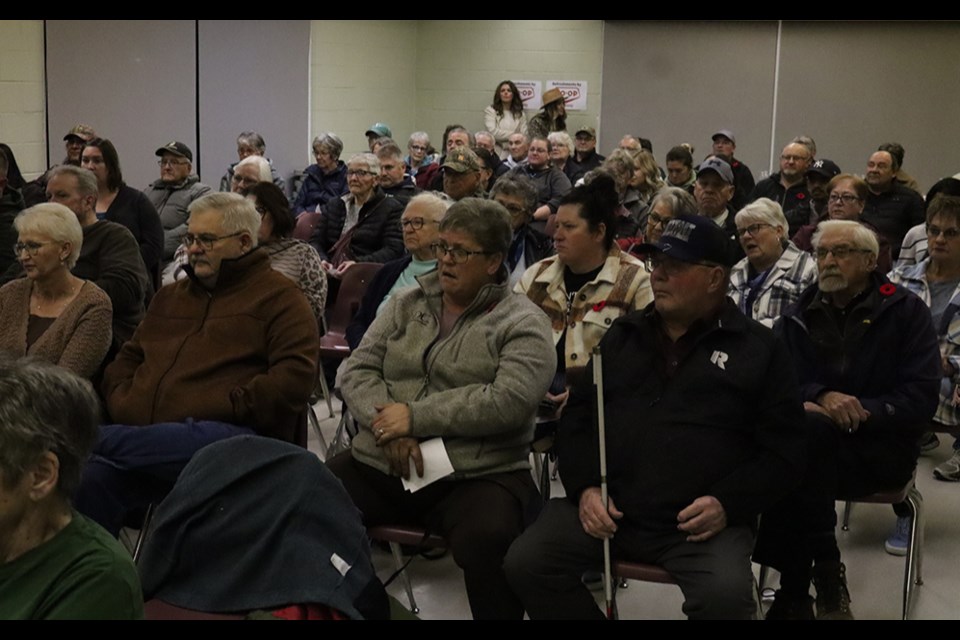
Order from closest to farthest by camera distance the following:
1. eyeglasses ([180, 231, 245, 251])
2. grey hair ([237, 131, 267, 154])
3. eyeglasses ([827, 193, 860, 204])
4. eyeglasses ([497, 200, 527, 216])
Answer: eyeglasses ([180, 231, 245, 251])
eyeglasses ([497, 200, 527, 216])
eyeglasses ([827, 193, 860, 204])
grey hair ([237, 131, 267, 154])

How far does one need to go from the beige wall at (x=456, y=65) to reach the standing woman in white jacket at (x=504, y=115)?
0.51 meters

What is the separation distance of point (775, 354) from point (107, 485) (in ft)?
5.76

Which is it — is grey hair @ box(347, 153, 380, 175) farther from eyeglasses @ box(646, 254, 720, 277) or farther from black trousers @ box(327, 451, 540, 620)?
eyeglasses @ box(646, 254, 720, 277)

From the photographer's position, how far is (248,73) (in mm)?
9789

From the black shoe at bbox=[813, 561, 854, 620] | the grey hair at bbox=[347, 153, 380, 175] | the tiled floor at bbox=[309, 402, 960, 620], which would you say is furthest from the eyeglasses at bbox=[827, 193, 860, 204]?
the black shoe at bbox=[813, 561, 854, 620]

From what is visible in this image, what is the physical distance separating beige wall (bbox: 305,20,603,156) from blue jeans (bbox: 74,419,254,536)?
8.53 metres

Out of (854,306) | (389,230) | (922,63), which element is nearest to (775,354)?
(854,306)

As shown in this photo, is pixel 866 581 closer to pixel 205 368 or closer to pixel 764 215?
pixel 764 215

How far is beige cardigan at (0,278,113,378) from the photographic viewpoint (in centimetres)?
348

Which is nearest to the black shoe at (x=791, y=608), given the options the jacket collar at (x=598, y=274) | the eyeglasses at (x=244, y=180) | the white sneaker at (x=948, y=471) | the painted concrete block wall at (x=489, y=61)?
the jacket collar at (x=598, y=274)

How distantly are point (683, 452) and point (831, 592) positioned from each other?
815 millimetres
